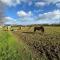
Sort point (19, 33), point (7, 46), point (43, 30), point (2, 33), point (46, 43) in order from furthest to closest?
point (43, 30)
point (19, 33)
point (2, 33)
point (46, 43)
point (7, 46)

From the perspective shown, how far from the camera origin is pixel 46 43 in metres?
7.68

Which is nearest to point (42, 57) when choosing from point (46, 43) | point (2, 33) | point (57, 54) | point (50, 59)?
point (50, 59)

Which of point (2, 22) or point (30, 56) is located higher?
point (2, 22)

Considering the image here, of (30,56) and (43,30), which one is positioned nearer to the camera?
(30,56)

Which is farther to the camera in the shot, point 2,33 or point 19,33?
point 19,33

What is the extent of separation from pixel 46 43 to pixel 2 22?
A: 6.12ft

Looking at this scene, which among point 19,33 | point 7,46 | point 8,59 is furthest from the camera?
point 19,33

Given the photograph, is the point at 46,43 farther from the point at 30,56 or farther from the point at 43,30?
the point at 43,30

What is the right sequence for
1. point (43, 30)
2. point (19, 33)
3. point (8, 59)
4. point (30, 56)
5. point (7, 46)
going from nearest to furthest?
point (8, 59), point (30, 56), point (7, 46), point (19, 33), point (43, 30)

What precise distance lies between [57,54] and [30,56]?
3.20 ft

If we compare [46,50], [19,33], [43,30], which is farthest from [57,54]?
[43,30]

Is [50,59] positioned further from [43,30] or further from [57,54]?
[43,30]

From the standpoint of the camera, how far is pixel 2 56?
5.52 m

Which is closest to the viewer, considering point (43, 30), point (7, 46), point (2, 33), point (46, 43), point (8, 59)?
point (8, 59)
